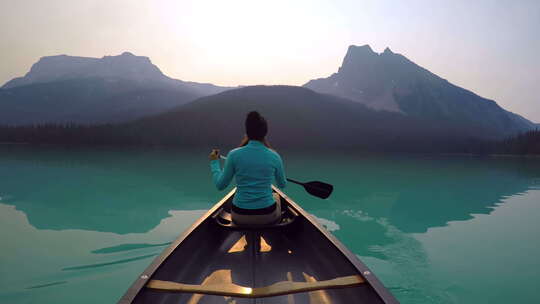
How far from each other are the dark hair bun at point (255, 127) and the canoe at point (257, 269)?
1388 millimetres

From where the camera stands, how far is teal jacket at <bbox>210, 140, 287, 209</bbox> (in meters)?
3.82

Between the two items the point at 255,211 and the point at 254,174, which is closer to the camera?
the point at 254,174

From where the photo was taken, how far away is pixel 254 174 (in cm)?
389

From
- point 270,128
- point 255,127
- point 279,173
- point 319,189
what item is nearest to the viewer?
point 255,127

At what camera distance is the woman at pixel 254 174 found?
3.83m

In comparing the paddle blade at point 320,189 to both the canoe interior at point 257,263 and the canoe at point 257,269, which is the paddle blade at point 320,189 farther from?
the canoe interior at point 257,263

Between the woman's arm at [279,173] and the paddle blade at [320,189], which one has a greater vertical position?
the woman's arm at [279,173]

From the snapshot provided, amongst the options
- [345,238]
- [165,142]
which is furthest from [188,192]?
[165,142]

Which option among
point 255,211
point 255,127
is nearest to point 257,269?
point 255,211

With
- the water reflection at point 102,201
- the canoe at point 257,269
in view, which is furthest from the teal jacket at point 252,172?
the water reflection at point 102,201

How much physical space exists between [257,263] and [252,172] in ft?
4.29

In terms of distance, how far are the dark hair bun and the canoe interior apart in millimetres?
1658

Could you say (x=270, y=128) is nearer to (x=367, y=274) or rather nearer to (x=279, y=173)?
(x=279, y=173)

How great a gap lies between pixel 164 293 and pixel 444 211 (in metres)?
14.7
